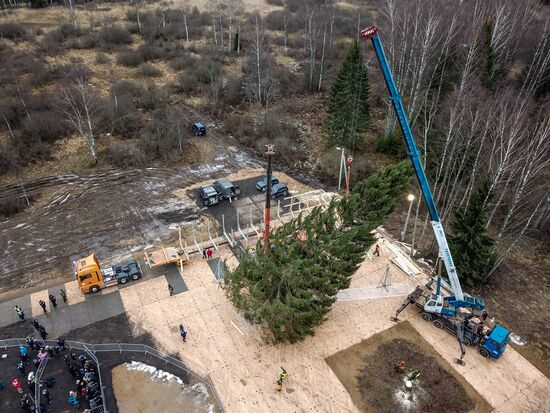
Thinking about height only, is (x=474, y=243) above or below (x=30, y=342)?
above

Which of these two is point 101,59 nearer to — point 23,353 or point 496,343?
point 23,353

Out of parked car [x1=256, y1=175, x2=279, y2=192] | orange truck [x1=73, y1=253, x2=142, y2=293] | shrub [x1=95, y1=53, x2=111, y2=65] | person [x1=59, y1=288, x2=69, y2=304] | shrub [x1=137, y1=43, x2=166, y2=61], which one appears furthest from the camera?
shrub [x1=137, y1=43, x2=166, y2=61]

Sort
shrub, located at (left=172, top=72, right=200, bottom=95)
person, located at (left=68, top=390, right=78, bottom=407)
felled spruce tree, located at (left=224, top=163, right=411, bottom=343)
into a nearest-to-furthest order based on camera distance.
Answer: person, located at (left=68, top=390, right=78, bottom=407) < felled spruce tree, located at (left=224, top=163, right=411, bottom=343) < shrub, located at (left=172, top=72, right=200, bottom=95)

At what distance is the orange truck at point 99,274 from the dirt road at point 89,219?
2099 millimetres

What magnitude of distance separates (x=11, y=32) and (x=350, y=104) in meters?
57.0

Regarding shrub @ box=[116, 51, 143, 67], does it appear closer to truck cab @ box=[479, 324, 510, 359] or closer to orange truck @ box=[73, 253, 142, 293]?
orange truck @ box=[73, 253, 142, 293]

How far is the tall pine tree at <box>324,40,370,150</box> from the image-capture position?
37.3 m

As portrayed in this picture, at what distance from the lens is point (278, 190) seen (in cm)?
3288

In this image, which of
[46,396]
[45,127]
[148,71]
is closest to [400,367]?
[46,396]

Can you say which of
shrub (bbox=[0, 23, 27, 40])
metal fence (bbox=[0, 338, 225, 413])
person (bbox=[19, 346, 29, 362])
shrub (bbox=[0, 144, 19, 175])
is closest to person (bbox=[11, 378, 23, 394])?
metal fence (bbox=[0, 338, 225, 413])

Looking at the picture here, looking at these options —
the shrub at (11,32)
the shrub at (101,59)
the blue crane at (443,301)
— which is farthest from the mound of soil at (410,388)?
the shrub at (11,32)

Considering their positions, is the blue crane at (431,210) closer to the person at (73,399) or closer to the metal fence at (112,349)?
the metal fence at (112,349)

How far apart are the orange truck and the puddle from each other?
19.3 feet

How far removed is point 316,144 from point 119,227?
74.3 ft
